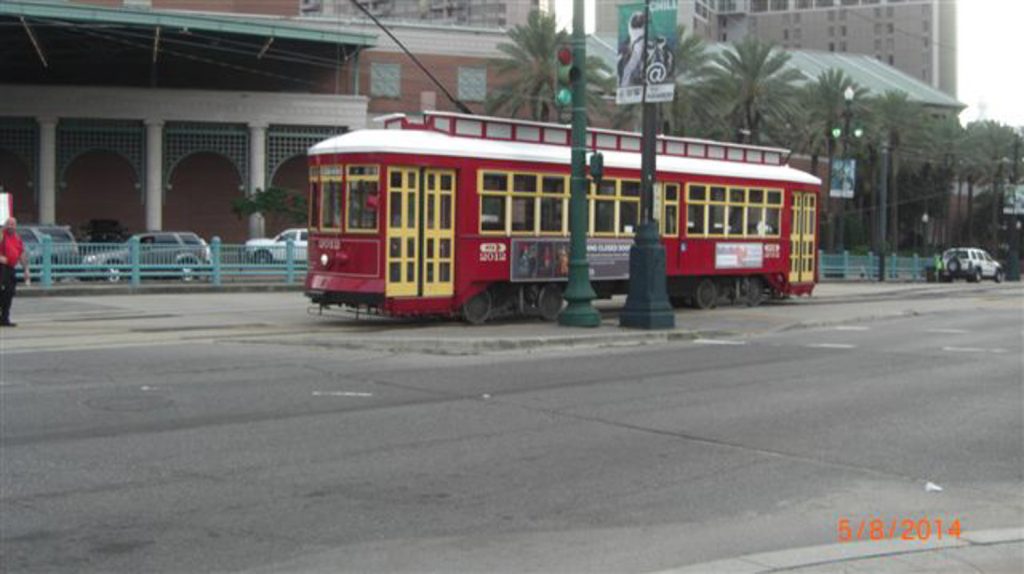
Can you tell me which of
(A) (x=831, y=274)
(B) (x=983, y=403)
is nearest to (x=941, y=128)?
(A) (x=831, y=274)

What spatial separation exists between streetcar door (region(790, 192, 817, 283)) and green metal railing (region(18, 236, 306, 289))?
14249 mm

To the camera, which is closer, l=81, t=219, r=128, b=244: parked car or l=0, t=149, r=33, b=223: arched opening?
l=81, t=219, r=128, b=244: parked car

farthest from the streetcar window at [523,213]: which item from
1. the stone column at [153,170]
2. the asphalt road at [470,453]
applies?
the stone column at [153,170]

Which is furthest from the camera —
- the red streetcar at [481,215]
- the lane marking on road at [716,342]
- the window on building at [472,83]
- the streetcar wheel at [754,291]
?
the window on building at [472,83]

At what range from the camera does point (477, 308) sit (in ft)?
63.2

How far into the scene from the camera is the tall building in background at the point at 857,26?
16425 centimetres

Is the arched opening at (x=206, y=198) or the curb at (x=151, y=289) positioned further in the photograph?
the arched opening at (x=206, y=198)

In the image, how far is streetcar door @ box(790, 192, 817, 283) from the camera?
1056 inches

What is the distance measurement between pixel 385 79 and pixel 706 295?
37.8 metres

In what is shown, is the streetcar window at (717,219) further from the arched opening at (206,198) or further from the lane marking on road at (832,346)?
the arched opening at (206,198)

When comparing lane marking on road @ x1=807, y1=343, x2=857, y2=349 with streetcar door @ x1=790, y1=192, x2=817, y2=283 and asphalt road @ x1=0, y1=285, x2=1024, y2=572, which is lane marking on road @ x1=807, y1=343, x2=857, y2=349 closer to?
asphalt road @ x1=0, y1=285, x2=1024, y2=572

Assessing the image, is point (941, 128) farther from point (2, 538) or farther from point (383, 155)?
point (2, 538)

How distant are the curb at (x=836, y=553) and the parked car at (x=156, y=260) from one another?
Answer: 2381cm

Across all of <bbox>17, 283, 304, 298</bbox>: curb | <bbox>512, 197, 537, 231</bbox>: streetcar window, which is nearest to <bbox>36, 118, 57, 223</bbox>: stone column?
<bbox>17, 283, 304, 298</bbox>: curb
